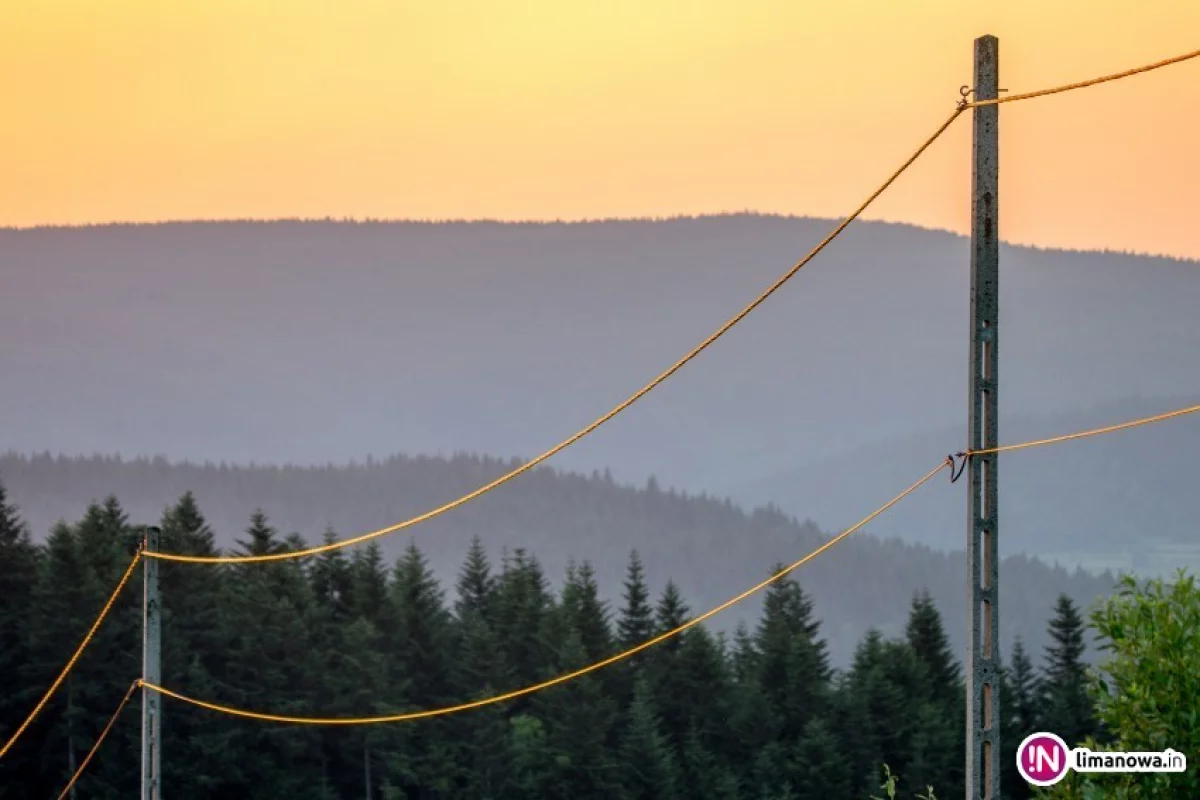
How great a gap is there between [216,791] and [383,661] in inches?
637

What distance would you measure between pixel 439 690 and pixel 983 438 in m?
103

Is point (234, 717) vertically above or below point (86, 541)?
below

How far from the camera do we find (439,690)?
118 metres

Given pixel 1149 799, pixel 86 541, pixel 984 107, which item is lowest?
pixel 1149 799

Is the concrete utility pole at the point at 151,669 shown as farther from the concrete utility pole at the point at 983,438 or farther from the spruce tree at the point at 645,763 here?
the spruce tree at the point at 645,763

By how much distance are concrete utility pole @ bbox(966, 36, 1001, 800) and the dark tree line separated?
75.1 meters

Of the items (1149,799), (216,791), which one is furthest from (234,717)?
(1149,799)

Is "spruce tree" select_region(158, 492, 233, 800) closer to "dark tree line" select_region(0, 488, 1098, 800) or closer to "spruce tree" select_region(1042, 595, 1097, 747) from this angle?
"dark tree line" select_region(0, 488, 1098, 800)

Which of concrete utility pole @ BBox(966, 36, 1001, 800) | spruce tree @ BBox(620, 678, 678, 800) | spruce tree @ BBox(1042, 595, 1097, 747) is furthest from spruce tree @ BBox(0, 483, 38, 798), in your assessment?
concrete utility pole @ BBox(966, 36, 1001, 800)

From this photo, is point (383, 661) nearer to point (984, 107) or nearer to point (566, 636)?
point (566, 636)

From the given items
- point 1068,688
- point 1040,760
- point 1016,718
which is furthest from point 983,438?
point 1068,688

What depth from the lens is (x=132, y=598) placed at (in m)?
94.9

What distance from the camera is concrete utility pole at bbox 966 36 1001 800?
56.1 ft

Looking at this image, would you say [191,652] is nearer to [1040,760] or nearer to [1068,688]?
[1068,688]
